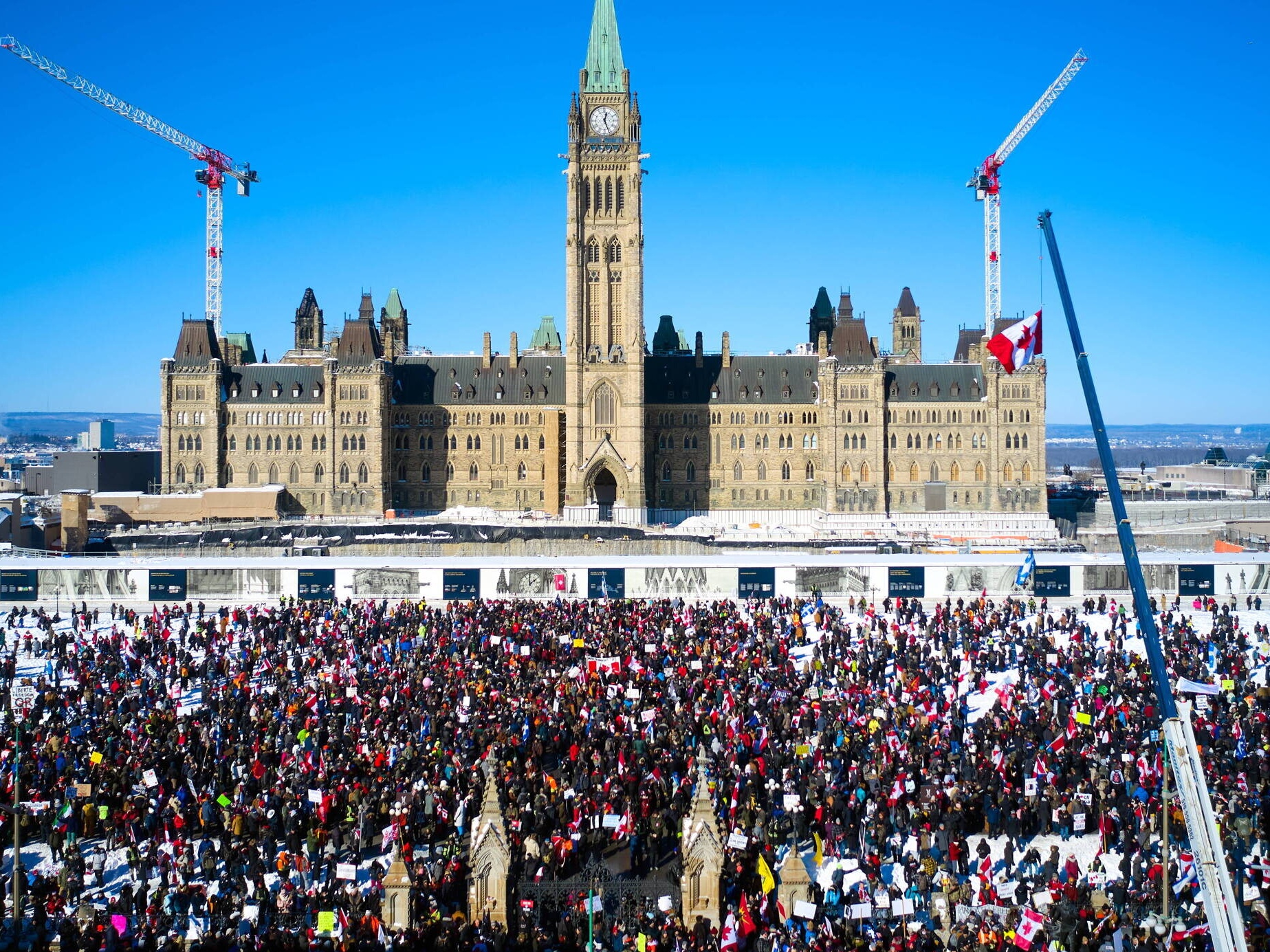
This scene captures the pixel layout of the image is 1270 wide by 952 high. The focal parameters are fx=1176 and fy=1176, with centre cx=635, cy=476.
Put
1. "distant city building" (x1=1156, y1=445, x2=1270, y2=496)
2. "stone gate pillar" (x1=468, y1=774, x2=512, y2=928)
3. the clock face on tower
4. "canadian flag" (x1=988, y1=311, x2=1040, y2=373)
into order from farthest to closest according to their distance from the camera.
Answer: "distant city building" (x1=1156, y1=445, x2=1270, y2=496) < the clock face on tower < "canadian flag" (x1=988, y1=311, x2=1040, y2=373) < "stone gate pillar" (x1=468, y1=774, x2=512, y2=928)

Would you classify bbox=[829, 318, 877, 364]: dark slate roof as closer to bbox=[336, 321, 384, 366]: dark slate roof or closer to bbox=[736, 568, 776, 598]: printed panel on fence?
bbox=[336, 321, 384, 366]: dark slate roof

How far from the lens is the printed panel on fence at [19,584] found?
5138 cm

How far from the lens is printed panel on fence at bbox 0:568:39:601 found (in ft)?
169

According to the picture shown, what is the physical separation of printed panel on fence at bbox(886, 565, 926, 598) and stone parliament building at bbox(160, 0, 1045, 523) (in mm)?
38396

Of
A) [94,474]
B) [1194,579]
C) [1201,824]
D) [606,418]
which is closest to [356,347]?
[606,418]

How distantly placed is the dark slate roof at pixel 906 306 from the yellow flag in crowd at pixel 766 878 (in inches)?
3979

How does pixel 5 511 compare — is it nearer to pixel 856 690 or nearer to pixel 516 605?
pixel 516 605

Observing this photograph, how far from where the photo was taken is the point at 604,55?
91.2 m

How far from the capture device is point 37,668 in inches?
1555

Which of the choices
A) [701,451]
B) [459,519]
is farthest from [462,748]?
[701,451]

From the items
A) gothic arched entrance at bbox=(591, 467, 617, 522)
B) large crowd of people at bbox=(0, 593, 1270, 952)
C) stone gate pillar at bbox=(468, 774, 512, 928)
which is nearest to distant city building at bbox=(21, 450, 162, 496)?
gothic arched entrance at bbox=(591, 467, 617, 522)

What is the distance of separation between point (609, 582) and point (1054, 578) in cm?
1941

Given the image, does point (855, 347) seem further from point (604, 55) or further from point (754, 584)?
point (754, 584)

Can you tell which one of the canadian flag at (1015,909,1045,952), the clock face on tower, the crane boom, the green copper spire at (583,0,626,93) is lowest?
the canadian flag at (1015,909,1045,952)
